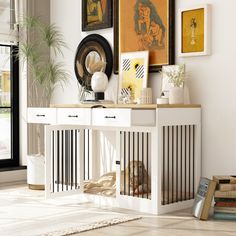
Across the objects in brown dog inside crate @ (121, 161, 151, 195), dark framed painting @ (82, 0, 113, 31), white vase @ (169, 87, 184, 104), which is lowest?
brown dog inside crate @ (121, 161, 151, 195)

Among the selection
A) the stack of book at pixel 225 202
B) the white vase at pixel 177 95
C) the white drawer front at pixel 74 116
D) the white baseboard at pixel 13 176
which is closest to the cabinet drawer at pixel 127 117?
the white drawer front at pixel 74 116

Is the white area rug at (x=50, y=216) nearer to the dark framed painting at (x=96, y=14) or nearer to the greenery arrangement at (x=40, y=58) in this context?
the greenery arrangement at (x=40, y=58)

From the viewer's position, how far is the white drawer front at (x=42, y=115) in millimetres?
4414

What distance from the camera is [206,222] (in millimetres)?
3586

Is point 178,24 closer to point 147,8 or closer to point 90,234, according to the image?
point 147,8

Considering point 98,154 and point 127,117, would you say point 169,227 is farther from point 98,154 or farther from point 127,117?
point 98,154

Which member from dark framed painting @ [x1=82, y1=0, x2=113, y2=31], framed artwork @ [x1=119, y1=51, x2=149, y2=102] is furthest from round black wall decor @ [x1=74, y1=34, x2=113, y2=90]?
framed artwork @ [x1=119, y1=51, x2=149, y2=102]

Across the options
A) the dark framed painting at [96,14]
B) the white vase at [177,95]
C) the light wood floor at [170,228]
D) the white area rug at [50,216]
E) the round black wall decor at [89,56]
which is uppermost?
the dark framed painting at [96,14]

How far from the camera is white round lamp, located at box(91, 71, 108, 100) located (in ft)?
→ 15.0

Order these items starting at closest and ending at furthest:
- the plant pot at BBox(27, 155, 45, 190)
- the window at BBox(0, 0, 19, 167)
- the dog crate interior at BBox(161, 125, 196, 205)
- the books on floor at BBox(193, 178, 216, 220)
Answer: the books on floor at BBox(193, 178, 216, 220) < the dog crate interior at BBox(161, 125, 196, 205) < the plant pot at BBox(27, 155, 45, 190) < the window at BBox(0, 0, 19, 167)

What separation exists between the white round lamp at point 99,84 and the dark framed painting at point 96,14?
0.57 meters

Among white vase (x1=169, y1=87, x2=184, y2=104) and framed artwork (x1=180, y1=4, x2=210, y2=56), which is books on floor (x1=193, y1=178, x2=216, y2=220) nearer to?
white vase (x1=169, y1=87, x2=184, y2=104)

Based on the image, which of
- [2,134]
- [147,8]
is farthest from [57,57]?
[147,8]

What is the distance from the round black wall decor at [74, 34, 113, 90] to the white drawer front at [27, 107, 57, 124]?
0.67m
